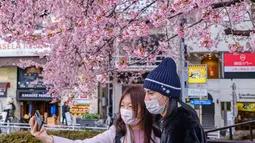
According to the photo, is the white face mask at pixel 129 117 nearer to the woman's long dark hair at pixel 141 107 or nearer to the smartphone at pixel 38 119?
the woman's long dark hair at pixel 141 107

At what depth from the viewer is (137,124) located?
8.67 ft

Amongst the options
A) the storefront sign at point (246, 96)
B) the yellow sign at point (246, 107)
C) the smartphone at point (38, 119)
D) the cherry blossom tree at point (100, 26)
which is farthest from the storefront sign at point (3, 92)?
the smartphone at point (38, 119)

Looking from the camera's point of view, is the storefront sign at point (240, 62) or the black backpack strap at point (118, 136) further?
the storefront sign at point (240, 62)

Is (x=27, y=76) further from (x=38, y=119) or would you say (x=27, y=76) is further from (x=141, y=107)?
(x=38, y=119)

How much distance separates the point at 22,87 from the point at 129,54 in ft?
40.5

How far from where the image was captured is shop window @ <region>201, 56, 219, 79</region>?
17031 mm

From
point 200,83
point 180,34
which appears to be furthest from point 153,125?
point 200,83

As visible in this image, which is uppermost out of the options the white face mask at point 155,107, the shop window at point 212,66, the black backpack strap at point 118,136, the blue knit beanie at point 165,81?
the shop window at point 212,66

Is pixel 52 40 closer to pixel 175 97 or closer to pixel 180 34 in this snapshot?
pixel 180 34

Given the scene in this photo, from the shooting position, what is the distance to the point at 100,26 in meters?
5.32

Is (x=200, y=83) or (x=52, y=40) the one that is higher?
(x=52, y=40)

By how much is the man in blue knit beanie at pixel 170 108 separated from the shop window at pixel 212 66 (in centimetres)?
1517

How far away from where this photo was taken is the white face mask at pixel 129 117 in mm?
2602

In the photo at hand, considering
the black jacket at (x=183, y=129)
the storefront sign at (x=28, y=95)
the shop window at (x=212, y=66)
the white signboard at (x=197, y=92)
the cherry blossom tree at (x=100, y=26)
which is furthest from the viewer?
the storefront sign at (x=28, y=95)
